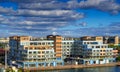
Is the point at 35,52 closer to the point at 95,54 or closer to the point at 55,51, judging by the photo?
the point at 55,51

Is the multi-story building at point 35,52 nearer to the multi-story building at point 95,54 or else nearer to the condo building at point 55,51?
the condo building at point 55,51

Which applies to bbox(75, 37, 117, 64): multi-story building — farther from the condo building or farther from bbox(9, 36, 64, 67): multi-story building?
bbox(9, 36, 64, 67): multi-story building

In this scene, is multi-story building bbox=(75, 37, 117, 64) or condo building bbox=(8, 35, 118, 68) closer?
condo building bbox=(8, 35, 118, 68)

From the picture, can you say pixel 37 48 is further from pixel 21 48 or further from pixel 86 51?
pixel 86 51

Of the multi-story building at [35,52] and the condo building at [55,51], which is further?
the condo building at [55,51]

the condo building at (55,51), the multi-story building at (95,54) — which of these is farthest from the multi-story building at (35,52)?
the multi-story building at (95,54)

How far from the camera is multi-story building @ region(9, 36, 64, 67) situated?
36.2 metres

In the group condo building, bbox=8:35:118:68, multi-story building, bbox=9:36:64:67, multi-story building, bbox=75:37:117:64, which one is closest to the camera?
multi-story building, bbox=9:36:64:67

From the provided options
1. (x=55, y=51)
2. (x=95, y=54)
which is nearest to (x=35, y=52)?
(x=55, y=51)

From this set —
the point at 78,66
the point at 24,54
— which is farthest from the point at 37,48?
the point at 78,66

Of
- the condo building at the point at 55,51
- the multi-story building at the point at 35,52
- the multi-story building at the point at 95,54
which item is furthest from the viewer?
the multi-story building at the point at 95,54

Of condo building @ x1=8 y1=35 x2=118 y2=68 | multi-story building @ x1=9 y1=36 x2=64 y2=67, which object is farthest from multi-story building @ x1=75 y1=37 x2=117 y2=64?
multi-story building @ x1=9 y1=36 x2=64 y2=67

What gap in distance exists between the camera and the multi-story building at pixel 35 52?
36.2m

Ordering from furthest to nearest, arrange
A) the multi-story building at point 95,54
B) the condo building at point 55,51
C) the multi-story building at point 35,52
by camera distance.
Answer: the multi-story building at point 95,54
the condo building at point 55,51
the multi-story building at point 35,52
